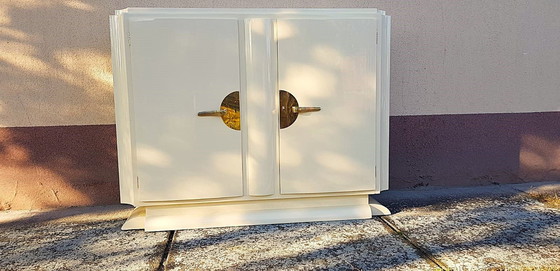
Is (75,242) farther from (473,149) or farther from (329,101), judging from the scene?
(473,149)

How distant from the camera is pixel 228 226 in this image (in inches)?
135

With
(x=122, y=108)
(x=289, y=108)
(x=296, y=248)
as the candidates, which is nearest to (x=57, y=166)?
(x=122, y=108)

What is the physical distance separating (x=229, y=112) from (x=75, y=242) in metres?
1.35

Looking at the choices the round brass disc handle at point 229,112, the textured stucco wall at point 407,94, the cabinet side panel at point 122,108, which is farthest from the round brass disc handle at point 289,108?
the textured stucco wall at point 407,94

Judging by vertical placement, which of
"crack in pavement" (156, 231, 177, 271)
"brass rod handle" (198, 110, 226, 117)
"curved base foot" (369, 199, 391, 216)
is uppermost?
"brass rod handle" (198, 110, 226, 117)

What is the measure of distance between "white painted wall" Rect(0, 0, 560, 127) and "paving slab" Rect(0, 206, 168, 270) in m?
0.77

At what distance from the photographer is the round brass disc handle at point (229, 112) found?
326 cm

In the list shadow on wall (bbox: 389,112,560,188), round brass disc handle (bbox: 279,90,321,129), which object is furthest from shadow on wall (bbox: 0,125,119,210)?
shadow on wall (bbox: 389,112,560,188)

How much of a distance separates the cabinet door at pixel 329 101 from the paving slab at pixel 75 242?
1.08 metres

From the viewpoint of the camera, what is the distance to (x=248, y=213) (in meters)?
3.48

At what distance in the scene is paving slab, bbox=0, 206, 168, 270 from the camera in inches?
112

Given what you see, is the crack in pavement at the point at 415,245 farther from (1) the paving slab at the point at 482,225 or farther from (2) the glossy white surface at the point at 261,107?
(2) the glossy white surface at the point at 261,107

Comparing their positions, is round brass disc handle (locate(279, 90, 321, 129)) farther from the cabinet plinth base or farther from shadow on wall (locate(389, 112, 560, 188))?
shadow on wall (locate(389, 112, 560, 188))

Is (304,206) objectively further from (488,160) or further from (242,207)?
(488,160)
